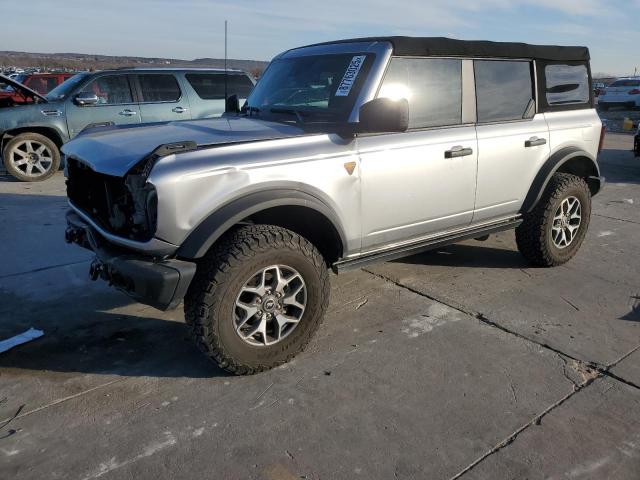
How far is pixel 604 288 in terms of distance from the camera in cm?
446

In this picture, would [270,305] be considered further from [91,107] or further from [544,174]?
[91,107]

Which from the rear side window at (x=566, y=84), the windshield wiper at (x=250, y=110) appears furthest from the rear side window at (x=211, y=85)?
the rear side window at (x=566, y=84)

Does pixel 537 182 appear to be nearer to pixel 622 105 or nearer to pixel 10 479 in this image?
pixel 10 479

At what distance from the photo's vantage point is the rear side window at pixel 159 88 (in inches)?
352

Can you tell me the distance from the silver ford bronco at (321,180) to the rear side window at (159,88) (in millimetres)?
4730

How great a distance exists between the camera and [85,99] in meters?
8.23

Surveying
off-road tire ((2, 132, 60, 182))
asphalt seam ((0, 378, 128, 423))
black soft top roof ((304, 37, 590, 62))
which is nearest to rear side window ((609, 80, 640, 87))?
black soft top roof ((304, 37, 590, 62))

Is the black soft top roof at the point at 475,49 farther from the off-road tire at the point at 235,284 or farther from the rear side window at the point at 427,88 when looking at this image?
the off-road tire at the point at 235,284

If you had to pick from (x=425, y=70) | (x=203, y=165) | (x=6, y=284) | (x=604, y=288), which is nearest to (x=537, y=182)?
(x=604, y=288)

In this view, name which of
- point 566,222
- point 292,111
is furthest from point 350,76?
point 566,222

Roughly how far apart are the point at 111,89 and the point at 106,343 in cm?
649

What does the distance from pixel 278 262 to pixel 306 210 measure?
396 mm

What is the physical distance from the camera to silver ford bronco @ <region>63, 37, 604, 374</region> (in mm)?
2840

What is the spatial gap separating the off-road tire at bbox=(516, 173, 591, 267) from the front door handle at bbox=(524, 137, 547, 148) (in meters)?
0.41
